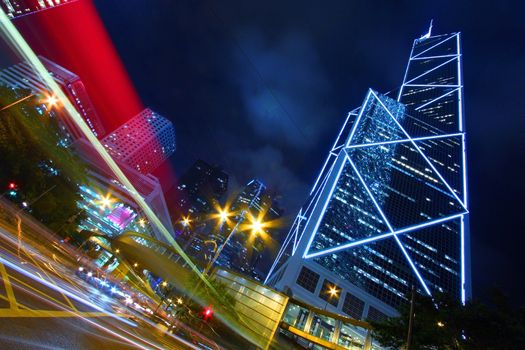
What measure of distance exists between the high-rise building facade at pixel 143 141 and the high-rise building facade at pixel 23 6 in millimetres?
66807

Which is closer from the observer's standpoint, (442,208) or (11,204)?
(11,204)

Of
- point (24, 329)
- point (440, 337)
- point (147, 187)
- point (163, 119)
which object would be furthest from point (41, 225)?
point (163, 119)

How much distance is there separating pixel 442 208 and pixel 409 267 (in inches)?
951

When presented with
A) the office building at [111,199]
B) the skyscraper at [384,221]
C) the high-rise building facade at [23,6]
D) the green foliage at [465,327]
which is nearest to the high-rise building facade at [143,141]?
the office building at [111,199]

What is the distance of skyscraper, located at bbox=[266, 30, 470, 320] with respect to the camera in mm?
55812

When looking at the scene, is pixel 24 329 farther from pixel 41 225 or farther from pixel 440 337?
pixel 41 225

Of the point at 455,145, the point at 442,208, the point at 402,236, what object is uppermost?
the point at 455,145

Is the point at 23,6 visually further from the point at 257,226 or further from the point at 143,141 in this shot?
the point at 257,226

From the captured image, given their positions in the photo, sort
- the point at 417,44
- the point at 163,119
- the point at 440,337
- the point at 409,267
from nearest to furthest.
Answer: the point at 440,337
the point at 409,267
the point at 417,44
the point at 163,119

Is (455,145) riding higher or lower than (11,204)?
higher

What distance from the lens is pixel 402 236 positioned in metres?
66.8

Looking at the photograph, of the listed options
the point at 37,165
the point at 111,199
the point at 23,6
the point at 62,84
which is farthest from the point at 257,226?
the point at 62,84

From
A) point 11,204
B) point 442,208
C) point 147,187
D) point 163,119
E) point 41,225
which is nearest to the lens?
point 11,204

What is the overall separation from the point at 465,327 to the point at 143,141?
564ft
